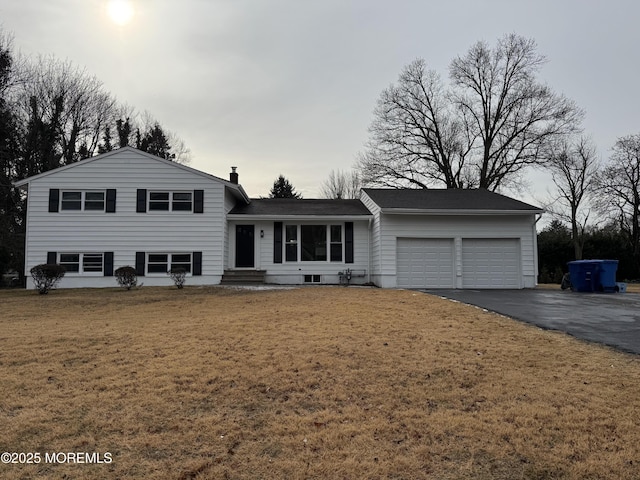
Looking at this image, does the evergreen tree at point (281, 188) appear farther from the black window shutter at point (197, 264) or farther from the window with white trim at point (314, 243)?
the black window shutter at point (197, 264)

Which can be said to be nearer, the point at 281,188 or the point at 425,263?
the point at 425,263

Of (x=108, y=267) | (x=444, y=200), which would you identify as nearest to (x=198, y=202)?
(x=108, y=267)

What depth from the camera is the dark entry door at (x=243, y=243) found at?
17031mm

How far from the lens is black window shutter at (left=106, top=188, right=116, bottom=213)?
635 inches

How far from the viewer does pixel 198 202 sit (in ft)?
53.4

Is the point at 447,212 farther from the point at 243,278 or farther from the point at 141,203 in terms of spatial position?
the point at 141,203

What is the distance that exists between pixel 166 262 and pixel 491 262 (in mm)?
12997

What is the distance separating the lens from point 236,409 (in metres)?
3.57

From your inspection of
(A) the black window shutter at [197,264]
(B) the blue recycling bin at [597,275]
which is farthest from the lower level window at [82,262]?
(B) the blue recycling bin at [597,275]

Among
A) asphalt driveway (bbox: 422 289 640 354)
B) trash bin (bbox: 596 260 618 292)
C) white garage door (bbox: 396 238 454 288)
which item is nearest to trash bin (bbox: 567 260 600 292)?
trash bin (bbox: 596 260 618 292)

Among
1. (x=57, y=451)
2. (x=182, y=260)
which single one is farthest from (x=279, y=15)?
(x=57, y=451)

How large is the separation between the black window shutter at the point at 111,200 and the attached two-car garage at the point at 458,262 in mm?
11321

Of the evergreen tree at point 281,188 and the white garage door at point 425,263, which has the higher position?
the evergreen tree at point 281,188

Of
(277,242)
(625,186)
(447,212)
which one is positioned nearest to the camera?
(447,212)
